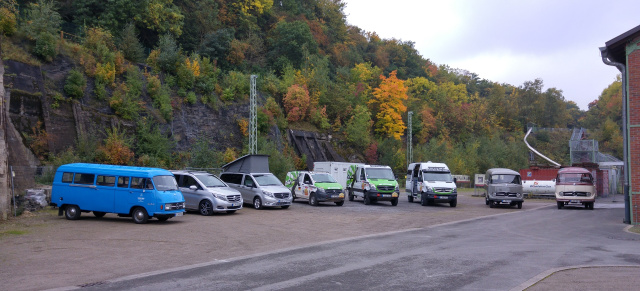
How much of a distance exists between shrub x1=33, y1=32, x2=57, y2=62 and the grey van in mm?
30044

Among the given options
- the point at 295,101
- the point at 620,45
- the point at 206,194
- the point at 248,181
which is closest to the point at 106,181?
the point at 206,194

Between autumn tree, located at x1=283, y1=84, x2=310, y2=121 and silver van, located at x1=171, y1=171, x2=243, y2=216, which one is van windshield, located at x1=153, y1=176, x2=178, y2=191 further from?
autumn tree, located at x1=283, y1=84, x2=310, y2=121

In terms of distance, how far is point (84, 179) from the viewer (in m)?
17.7

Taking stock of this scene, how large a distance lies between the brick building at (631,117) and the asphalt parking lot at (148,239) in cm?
659

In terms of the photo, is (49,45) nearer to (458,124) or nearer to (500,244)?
(500,244)

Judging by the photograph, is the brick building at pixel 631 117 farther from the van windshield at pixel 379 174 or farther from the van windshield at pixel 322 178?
the van windshield at pixel 322 178

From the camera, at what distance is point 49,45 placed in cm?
3281

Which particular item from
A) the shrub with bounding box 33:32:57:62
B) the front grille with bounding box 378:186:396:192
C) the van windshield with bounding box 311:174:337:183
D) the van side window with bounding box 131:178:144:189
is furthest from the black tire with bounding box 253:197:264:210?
the shrub with bounding box 33:32:57:62

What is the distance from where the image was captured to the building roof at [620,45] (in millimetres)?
19406

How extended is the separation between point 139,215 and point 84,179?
251 centimetres

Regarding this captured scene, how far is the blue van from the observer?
17.1 metres

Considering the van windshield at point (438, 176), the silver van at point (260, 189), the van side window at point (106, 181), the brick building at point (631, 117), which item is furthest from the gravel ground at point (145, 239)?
the brick building at point (631, 117)

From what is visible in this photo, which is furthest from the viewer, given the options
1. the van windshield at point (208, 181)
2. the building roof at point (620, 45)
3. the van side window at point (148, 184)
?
the van windshield at point (208, 181)

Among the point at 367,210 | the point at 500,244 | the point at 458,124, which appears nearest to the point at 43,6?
the point at 367,210
